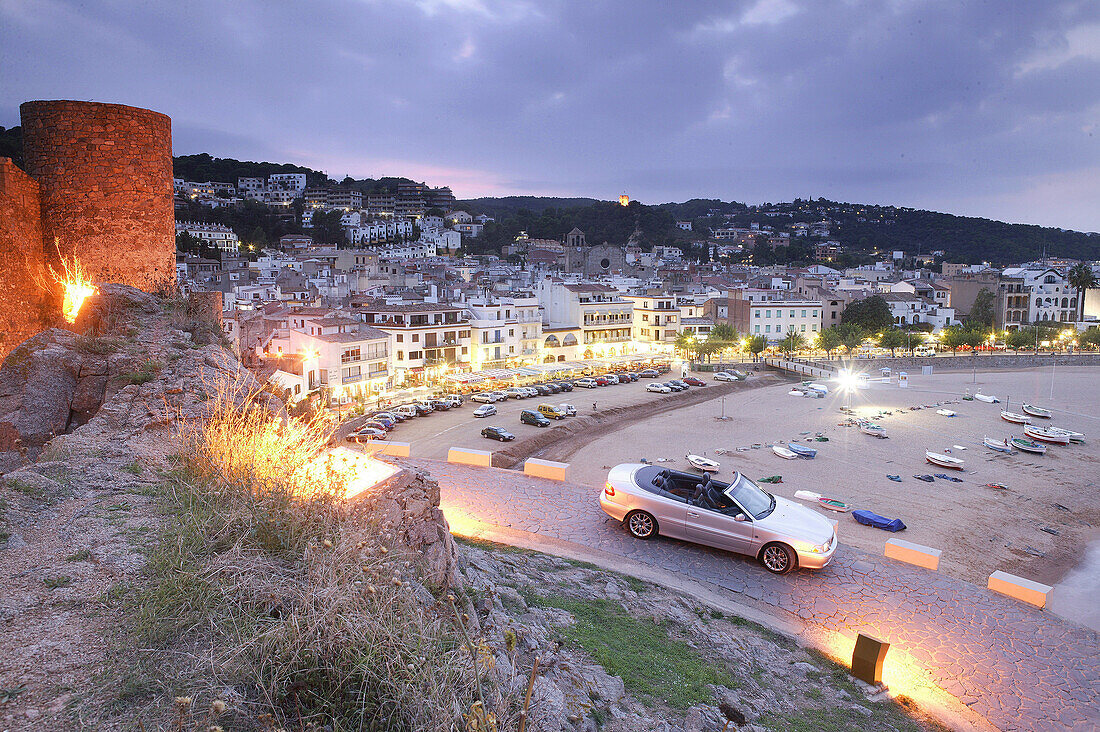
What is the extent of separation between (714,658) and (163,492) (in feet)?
13.7

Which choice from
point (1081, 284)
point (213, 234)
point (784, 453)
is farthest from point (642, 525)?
point (213, 234)

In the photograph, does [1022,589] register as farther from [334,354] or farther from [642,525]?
Result: [334,354]

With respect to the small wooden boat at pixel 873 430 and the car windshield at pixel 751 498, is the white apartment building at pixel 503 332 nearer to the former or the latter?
the small wooden boat at pixel 873 430

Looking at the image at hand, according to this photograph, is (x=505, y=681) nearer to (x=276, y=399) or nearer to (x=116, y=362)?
(x=276, y=399)

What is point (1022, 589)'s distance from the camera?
6.64m

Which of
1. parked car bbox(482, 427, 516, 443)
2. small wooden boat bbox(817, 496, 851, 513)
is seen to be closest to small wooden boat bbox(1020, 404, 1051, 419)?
small wooden boat bbox(817, 496, 851, 513)

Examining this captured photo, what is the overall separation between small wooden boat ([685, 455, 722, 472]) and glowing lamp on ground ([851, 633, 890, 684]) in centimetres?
1236

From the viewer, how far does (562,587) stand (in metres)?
5.86

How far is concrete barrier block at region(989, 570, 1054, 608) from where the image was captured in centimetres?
655

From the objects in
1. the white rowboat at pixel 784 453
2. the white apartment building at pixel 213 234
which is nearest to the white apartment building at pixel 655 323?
the white rowboat at pixel 784 453

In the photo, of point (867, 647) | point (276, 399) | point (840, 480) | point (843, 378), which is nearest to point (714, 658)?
point (867, 647)

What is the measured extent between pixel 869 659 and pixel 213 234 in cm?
7513

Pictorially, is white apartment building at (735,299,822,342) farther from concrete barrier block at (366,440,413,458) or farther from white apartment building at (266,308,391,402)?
concrete barrier block at (366,440,413,458)

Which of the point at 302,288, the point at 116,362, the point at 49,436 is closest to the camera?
the point at 49,436
